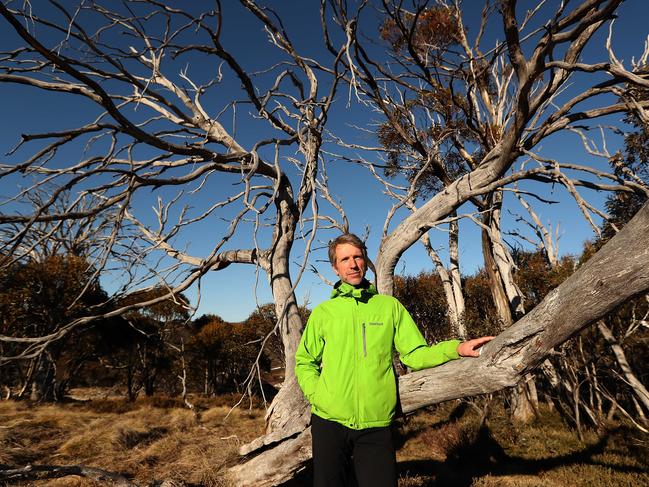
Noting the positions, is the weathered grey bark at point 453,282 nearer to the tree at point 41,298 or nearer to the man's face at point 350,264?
the man's face at point 350,264

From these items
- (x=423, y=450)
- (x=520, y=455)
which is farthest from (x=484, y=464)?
(x=423, y=450)

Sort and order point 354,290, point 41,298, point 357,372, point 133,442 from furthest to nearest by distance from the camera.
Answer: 1. point 41,298
2. point 133,442
3. point 354,290
4. point 357,372

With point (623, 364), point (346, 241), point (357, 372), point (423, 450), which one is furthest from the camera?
point (423, 450)

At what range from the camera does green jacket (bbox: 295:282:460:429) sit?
197 centimetres

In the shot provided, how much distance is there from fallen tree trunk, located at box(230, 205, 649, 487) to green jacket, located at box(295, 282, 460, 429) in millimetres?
278

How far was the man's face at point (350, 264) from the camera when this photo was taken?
224 centimetres

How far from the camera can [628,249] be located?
1647 mm

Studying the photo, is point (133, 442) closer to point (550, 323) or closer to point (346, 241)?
point (346, 241)

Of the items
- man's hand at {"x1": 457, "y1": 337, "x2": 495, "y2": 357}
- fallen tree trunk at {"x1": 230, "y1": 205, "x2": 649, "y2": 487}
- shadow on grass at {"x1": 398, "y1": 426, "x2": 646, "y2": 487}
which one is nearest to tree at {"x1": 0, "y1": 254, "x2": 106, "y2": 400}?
shadow on grass at {"x1": 398, "y1": 426, "x2": 646, "y2": 487}

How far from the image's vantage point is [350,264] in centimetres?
224

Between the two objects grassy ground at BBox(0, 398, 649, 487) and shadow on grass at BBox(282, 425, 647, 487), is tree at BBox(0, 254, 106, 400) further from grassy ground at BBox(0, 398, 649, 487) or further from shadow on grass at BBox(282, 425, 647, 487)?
shadow on grass at BBox(282, 425, 647, 487)

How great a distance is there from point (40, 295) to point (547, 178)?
1583 cm

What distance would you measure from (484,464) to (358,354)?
5.37m

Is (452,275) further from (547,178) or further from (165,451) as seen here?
(165,451)
